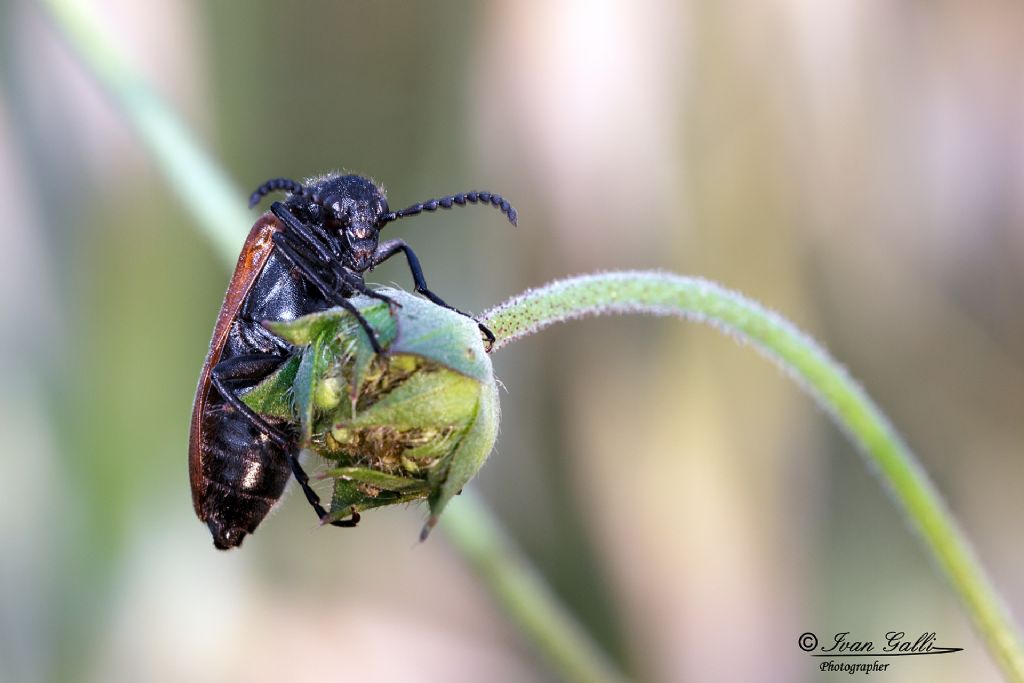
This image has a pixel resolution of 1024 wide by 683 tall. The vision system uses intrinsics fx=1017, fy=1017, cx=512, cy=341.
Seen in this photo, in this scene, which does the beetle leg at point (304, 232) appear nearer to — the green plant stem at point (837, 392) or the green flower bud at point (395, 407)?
the green flower bud at point (395, 407)

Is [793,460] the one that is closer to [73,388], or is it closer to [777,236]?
[777,236]

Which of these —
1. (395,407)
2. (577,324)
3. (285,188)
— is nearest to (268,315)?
(285,188)

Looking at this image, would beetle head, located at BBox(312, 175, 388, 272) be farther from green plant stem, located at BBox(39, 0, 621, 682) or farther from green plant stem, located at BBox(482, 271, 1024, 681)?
green plant stem, located at BBox(482, 271, 1024, 681)

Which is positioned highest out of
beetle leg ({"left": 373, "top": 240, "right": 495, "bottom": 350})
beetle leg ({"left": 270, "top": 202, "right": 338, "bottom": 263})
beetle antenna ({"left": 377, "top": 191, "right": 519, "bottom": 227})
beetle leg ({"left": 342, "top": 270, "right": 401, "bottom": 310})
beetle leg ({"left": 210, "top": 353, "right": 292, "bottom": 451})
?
beetle antenna ({"left": 377, "top": 191, "right": 519, "bottom": 227})

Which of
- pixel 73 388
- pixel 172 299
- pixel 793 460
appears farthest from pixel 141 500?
pixel 793 460

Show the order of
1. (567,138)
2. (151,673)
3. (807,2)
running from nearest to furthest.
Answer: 1. (151,673)
2. (807,2)
3. (567,138)

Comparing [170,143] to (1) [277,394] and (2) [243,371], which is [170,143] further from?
(1) [277,394]

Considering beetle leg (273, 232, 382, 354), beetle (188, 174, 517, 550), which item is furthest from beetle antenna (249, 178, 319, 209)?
beetle leg (273, 232, 382, 354)
